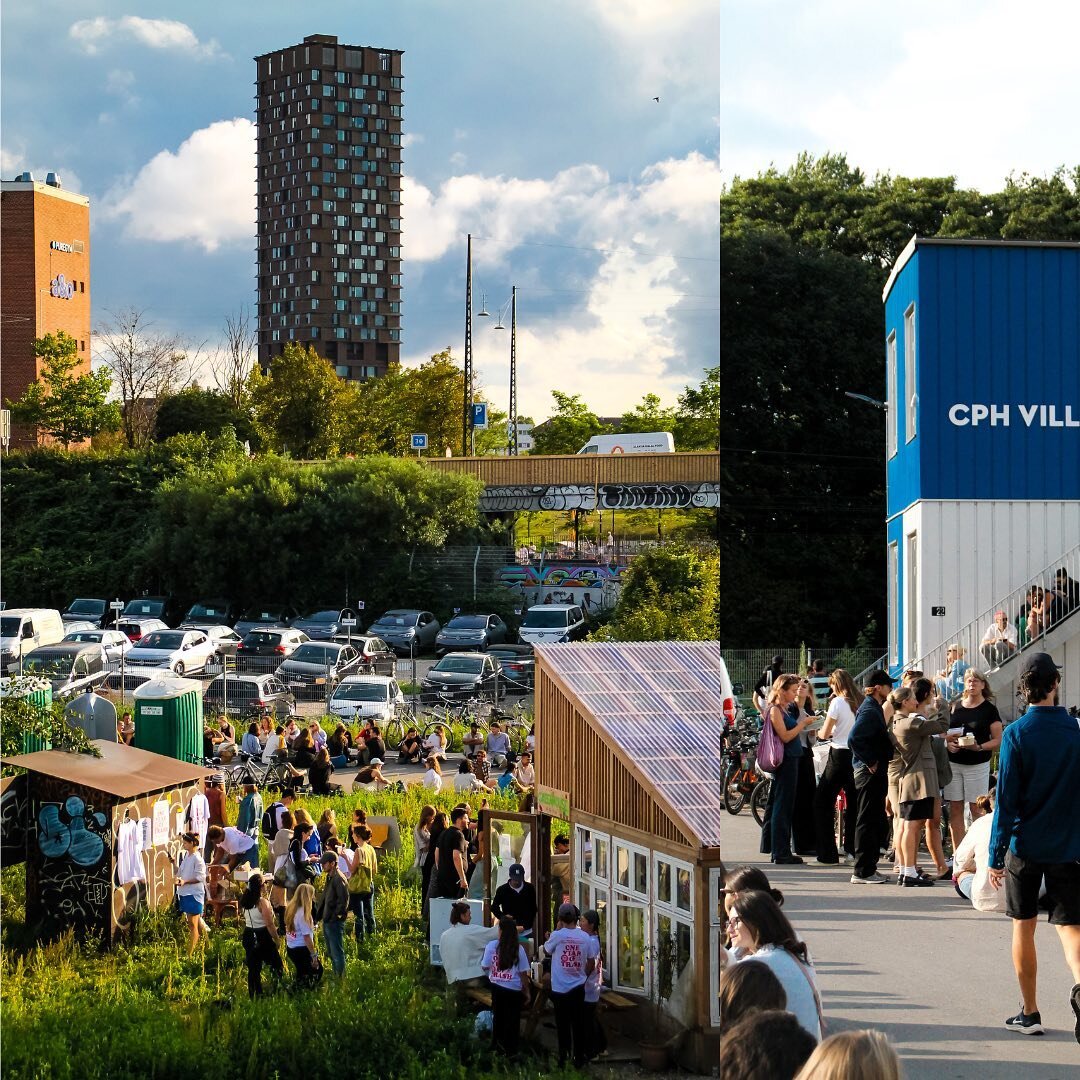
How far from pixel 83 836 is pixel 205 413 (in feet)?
5.70

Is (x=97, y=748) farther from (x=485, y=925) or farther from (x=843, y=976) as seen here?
(x=843, y=976)

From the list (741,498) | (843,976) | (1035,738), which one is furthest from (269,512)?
(741,498)

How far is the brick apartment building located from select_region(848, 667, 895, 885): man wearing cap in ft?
10.2

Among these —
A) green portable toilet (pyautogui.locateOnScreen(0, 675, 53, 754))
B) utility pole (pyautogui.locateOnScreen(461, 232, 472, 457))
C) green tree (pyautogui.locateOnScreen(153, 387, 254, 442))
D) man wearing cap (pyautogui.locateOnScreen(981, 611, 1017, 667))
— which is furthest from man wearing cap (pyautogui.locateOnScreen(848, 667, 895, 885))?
man wearing cap (pyautogui.locateOnScreen(981, 611, 1017, 667))

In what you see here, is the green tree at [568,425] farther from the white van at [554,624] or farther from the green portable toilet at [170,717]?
the green portable toilet at [170,717]

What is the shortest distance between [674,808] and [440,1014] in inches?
43.9

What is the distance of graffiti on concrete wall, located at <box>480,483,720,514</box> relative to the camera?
411 centimetres

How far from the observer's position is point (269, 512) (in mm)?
5691

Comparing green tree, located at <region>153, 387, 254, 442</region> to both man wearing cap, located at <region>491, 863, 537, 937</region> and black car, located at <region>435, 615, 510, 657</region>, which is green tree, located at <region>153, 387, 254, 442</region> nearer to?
black car, located at <region>435, 615, 510, 657</region>

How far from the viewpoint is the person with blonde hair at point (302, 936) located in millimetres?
4777

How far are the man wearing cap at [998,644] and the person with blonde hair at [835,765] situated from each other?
2912 mm

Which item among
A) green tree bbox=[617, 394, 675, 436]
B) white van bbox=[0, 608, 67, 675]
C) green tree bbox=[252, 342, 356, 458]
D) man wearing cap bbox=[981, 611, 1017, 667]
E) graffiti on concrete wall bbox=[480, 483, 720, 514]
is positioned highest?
green tree bbox=[252, 342, 356, 458]

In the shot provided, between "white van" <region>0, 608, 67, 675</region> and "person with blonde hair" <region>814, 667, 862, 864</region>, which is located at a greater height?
"white van" <region>0, 608, 67, 675</region>

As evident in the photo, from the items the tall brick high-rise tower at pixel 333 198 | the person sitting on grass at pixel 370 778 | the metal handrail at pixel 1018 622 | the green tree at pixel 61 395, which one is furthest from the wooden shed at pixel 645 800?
the person sitting on grass at pixel 370 778
